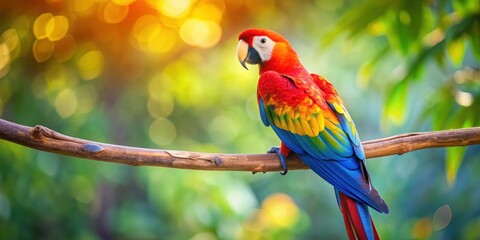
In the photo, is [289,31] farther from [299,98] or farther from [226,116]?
[299,98]

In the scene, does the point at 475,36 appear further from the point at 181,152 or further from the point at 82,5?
the point at 82,5

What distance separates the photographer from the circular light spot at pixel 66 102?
2.86 m

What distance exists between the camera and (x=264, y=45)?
1725 millimetres

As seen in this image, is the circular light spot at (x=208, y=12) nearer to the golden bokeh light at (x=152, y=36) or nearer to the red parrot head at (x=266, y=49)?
the golden bokeh light at (x=152, y=36)

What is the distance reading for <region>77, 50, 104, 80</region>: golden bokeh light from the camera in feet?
9.32

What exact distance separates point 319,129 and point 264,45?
375mm

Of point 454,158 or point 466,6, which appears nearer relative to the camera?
point 454,158

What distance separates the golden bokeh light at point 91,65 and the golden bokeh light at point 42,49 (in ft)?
0.72

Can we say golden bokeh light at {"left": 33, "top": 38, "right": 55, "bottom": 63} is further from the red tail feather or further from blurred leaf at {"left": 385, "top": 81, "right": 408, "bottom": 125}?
the red tail feather

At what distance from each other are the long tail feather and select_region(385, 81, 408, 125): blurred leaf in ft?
1.84

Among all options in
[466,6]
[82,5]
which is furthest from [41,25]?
[466,6]

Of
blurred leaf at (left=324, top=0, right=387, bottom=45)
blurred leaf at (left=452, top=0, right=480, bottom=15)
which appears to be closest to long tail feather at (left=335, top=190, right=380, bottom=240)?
blurred leaf at (left=324, top=0, right=387, bottom=45)

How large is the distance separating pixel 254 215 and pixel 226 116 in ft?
2.98

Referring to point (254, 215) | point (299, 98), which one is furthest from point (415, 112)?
point (299, 98)
